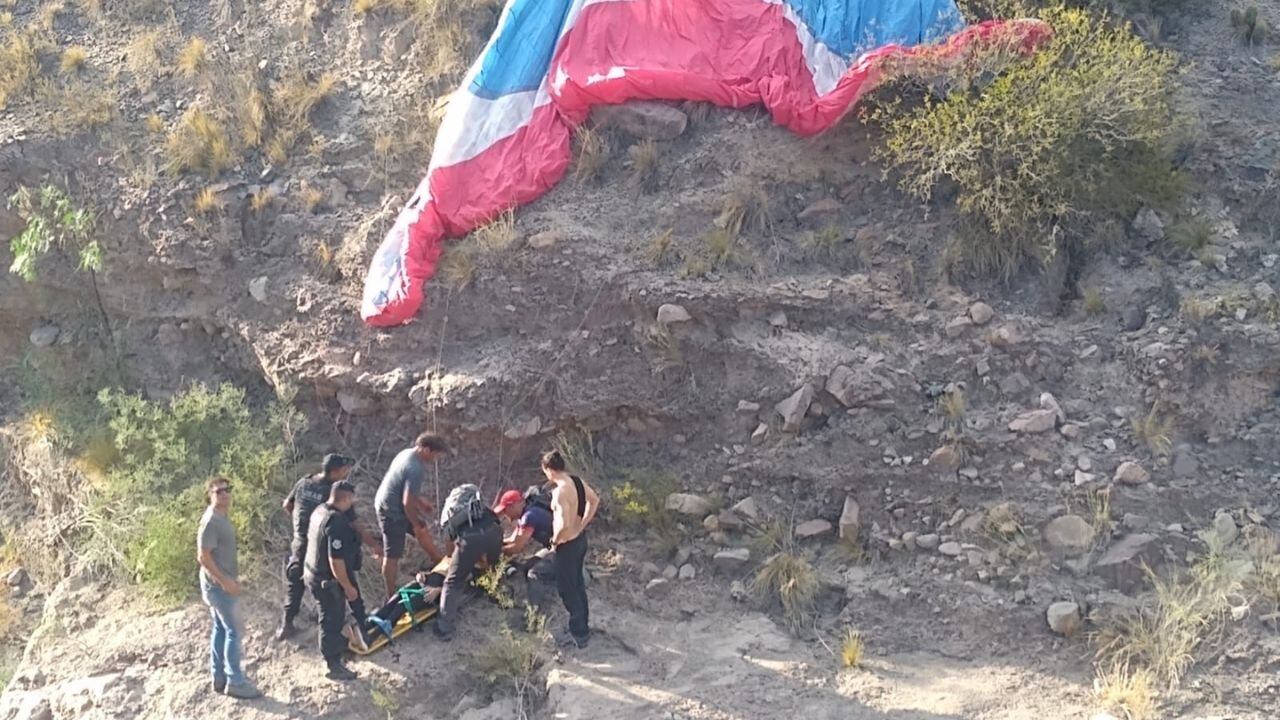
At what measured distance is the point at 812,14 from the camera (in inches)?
311

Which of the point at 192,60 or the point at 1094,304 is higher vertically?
the point at 192,60

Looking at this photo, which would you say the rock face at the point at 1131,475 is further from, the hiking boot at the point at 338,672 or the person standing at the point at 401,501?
the hiking boot at the point at 338,672

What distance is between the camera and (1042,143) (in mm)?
7020

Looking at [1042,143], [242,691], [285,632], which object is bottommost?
[242,691]

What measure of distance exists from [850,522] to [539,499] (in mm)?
1727

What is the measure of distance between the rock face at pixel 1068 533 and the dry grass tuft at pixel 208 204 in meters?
5.93

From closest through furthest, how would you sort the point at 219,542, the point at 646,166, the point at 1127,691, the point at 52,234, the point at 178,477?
the point at 1127,691 → the point at 219,542 → the point at 178,477 → the point at 646,166 → the point at 52,234

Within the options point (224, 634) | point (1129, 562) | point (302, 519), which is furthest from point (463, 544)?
point (1129, 562)

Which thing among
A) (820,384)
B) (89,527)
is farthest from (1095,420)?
(89,527)

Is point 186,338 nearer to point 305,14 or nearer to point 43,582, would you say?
point 43,582

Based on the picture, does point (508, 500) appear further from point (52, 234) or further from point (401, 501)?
point (52, 234)

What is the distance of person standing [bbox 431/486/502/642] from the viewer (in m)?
6.29

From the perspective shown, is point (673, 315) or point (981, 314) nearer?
point (981, 314)

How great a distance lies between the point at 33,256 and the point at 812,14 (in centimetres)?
578
